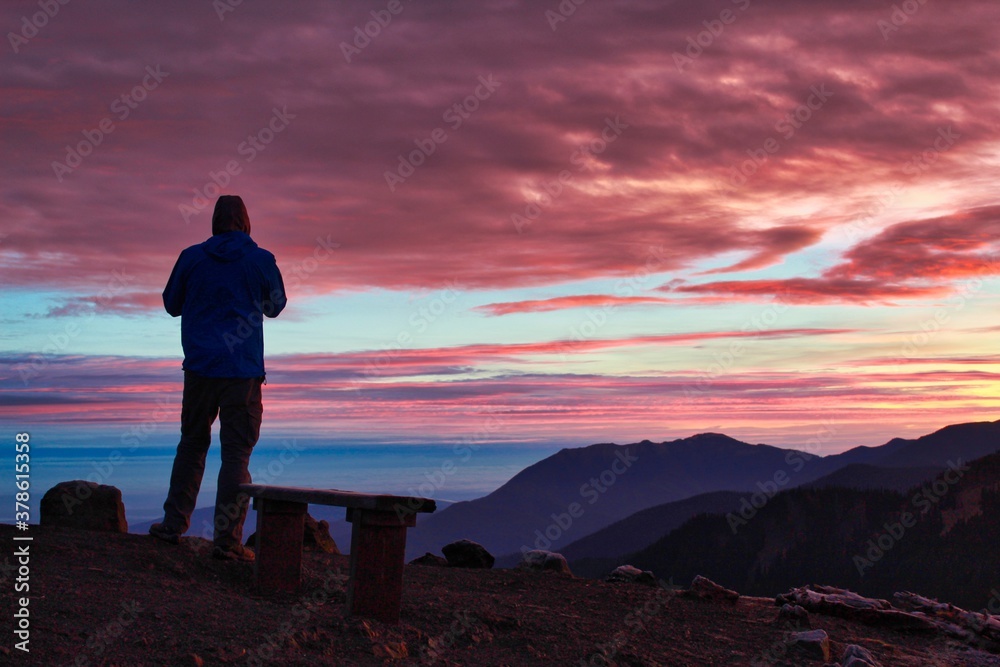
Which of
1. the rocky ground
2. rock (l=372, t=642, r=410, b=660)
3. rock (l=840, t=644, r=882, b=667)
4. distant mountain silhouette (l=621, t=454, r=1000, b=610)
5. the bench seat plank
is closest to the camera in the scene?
the rocky ground

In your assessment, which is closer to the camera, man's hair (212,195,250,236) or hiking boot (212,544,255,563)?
hiking boot (212,544,255,563)

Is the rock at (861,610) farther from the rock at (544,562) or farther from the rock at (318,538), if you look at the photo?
the rock at (318,538)

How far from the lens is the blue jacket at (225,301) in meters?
7.52

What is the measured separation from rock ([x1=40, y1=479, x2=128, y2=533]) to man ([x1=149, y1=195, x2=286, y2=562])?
1157 millimetres

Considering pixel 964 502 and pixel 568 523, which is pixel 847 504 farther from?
pixel 568 523

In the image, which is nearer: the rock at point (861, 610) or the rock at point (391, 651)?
the rock at point (391, 651)

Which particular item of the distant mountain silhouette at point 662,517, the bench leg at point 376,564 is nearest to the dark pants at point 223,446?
the bench leg at point 376,564

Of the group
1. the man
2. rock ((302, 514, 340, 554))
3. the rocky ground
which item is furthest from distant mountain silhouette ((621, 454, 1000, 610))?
the man

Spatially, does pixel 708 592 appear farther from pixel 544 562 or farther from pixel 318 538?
pixel 318 538

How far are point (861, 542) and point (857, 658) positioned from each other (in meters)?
47.7

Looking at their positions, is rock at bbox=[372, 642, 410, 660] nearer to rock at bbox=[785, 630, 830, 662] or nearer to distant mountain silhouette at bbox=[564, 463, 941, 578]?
rock at bbox=[785, 630, 830, 662]

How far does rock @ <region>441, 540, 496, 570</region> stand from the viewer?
419 inches

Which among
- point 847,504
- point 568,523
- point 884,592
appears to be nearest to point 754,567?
point 847,504

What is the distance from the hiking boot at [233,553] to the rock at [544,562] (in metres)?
3.73
